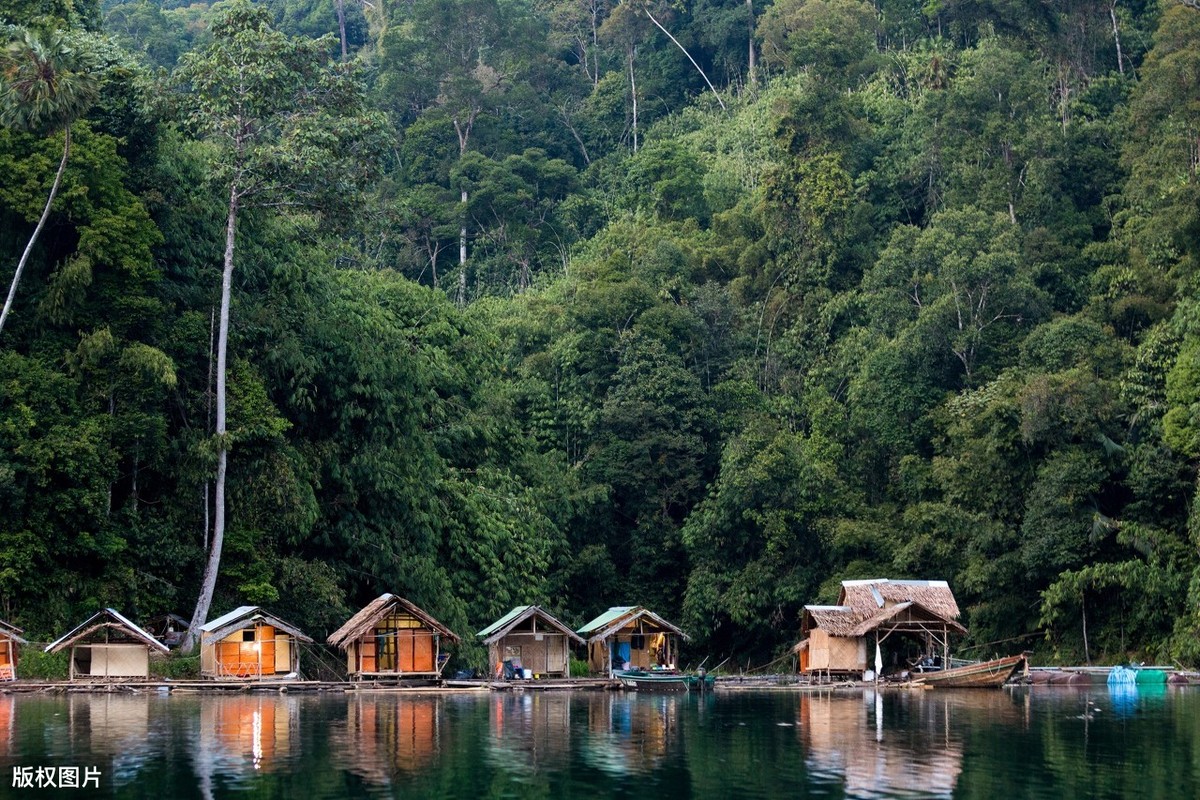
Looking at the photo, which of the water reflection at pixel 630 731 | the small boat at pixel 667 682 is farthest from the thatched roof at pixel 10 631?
the small boat at pixel 667 682

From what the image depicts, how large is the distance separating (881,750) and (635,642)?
945 inches

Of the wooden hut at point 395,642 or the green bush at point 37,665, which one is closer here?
the green bush at point 37,665

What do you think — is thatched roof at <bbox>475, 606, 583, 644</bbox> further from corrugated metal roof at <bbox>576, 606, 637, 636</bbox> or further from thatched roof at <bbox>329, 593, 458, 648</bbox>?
thatched roof at <bbox>329, 593, 458, 648</bbox>

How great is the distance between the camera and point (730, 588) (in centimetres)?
5628

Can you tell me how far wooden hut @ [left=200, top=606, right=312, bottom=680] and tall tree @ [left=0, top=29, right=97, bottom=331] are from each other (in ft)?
34.9

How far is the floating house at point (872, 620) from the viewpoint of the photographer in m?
49.1

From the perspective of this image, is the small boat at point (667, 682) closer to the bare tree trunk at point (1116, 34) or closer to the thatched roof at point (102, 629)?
the thatched roof at point (102, 629)

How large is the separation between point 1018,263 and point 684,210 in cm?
2093

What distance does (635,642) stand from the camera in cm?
5169

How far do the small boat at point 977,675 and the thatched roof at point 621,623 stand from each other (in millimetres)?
8125

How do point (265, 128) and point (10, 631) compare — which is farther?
point (265, 128)

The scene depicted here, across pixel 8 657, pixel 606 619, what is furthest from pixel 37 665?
pixel 606 619

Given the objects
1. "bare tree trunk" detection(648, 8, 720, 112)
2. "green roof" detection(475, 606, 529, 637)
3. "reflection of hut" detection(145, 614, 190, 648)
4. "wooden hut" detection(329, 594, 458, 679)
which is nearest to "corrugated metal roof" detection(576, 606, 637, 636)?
"green roof" detection(475, 606, 529, 637)

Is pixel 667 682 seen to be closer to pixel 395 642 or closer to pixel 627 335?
pixel 395 642
